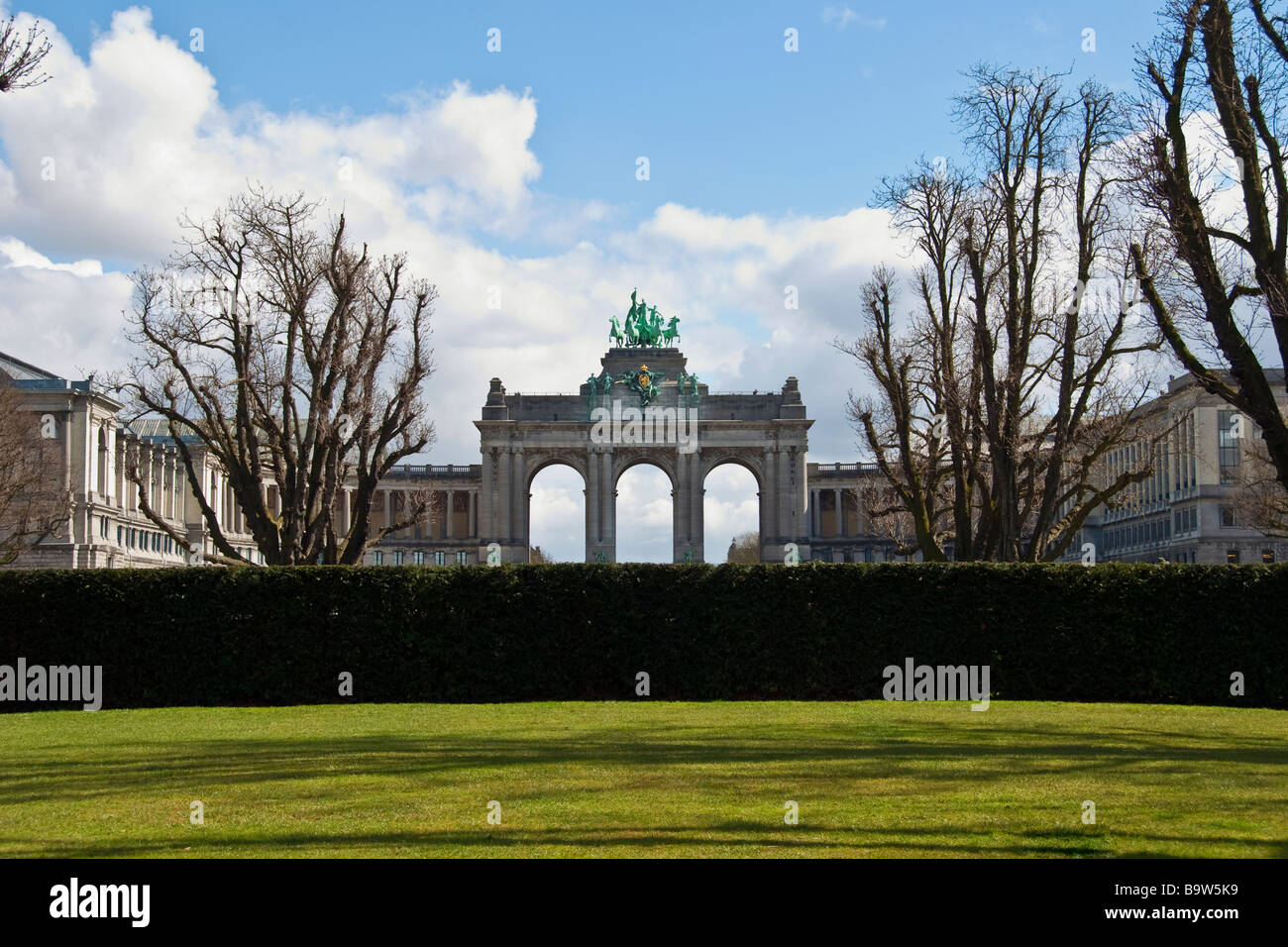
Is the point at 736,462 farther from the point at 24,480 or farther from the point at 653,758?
the point at 653,758

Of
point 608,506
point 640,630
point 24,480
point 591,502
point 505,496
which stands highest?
point 505,496

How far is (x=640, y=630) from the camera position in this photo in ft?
89.0

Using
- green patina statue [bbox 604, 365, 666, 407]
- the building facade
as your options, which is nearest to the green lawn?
the building facade

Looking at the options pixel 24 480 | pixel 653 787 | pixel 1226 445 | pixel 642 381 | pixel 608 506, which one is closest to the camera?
pixel 653 787

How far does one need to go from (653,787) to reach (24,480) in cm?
4304

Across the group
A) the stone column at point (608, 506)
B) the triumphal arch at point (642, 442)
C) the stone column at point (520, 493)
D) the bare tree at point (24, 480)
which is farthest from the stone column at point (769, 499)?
the bare tree at point (24, 480)

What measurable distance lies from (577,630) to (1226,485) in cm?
7016

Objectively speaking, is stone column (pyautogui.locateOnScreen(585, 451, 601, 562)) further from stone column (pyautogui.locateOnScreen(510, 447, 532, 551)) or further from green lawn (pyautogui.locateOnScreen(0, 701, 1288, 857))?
green lawn (pyautogui.locateOnScreen(0, 701, 1288, 857))

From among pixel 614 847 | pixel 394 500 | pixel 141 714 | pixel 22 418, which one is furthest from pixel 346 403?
pixel 394 500

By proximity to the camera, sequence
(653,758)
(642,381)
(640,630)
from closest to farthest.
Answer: (653,758) → (640,630) → (642,381)

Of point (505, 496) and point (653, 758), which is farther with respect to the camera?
point (505, 496)

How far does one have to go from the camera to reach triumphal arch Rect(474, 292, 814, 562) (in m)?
106

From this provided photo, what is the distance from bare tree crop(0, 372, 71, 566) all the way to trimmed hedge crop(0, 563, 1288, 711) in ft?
Answer: 77.5

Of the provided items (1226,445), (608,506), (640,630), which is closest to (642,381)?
(608,506)
